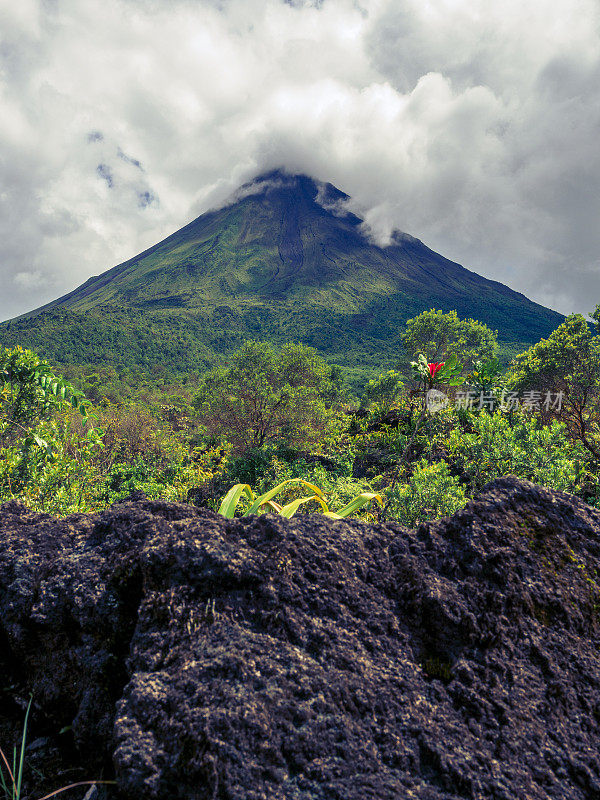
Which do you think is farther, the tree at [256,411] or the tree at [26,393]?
the tree at [256,411]

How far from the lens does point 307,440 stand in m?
15.6

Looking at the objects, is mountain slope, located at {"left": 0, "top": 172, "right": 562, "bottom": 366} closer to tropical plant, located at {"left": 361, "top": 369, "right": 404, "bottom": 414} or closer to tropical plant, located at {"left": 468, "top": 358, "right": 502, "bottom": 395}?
tropical plant, located at {"left": 361, "top": 369, "right": 404, "bottom": 414}

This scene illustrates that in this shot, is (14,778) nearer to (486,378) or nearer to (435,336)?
(486,378)

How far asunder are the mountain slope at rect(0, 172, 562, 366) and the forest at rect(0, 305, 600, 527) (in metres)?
92.8

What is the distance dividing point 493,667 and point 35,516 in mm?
1907

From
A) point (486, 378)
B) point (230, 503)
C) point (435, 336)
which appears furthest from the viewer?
point (435, 336)

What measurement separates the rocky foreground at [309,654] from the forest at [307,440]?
1.67 feet

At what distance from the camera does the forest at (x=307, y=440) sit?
483cm

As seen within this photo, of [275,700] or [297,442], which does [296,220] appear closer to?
[297,442]

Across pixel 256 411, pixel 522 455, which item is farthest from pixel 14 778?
pixel 256 411

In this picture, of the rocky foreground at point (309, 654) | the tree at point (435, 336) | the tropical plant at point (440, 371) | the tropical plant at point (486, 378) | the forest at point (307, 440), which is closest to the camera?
the rocky foreground at point (309, 654)

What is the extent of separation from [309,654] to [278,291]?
15599cm

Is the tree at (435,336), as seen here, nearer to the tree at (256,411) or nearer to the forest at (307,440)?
the forest at (307,440)

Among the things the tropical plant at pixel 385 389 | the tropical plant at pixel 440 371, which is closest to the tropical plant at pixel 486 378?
the tropical plant at pixel 440 371
